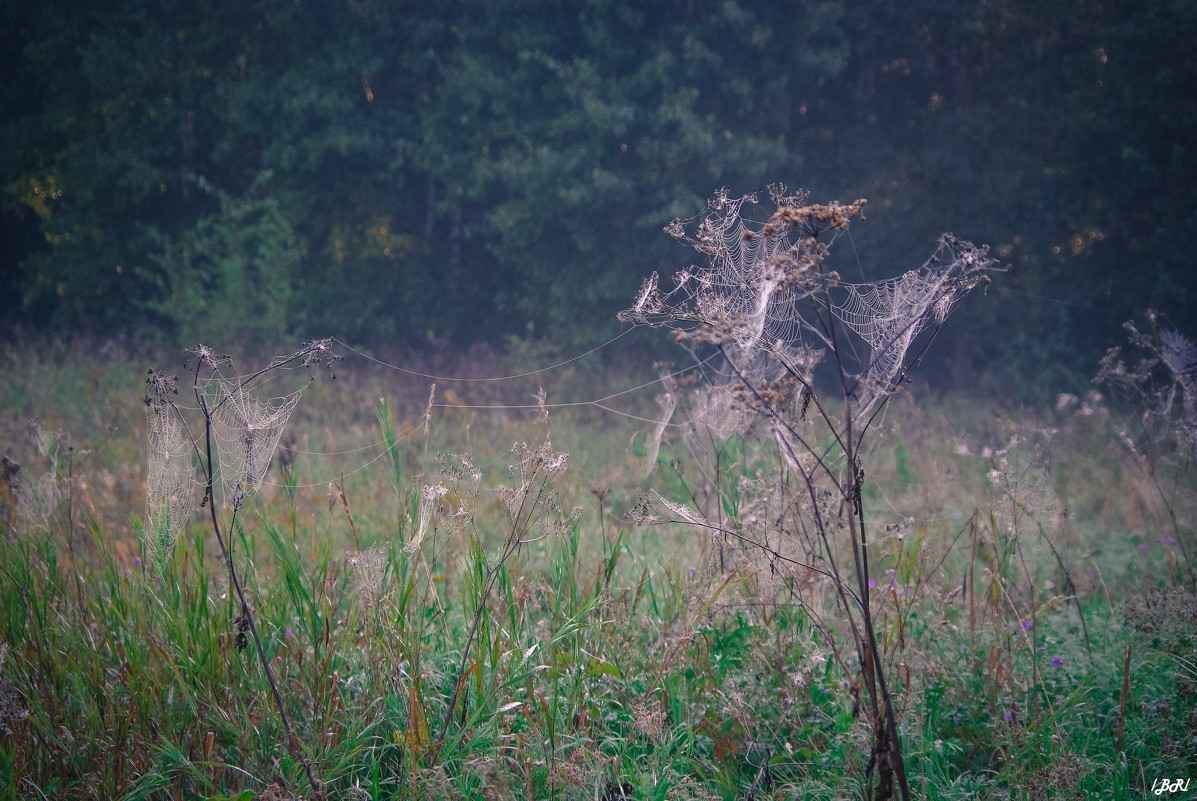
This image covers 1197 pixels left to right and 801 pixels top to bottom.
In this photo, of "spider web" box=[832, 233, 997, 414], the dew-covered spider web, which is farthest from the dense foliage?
the dew-covered spider web

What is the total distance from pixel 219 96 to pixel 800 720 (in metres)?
15.1

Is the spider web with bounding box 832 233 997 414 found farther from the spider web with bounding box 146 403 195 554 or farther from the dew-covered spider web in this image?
the spider web with bounding box 146 403 195 554

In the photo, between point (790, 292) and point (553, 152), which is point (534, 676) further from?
point (553, 152)

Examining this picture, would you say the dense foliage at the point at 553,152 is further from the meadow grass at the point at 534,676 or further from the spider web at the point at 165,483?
the spider web at the point at 165,483

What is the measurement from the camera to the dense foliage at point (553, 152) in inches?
492

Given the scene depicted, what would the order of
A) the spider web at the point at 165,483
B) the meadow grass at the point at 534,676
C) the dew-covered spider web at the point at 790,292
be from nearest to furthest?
the dew-covered spider web at the point at 790,292 < the meadow grass at the point at 534,676 < the spider web at the point at 165,483

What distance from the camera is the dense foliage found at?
1250 cm

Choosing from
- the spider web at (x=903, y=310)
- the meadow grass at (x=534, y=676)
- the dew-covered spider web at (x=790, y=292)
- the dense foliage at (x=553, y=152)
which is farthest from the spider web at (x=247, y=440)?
the dense foliage at (x=553, y=152)

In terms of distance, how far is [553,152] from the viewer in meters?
12.6

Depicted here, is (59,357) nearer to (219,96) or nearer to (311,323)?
(311,323)

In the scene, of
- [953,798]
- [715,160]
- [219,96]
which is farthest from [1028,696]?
[219,96]

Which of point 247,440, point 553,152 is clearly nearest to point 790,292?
point 247,440

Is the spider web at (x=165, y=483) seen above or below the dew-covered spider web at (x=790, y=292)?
below

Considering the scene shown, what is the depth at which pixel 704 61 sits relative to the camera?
41.6 ft
